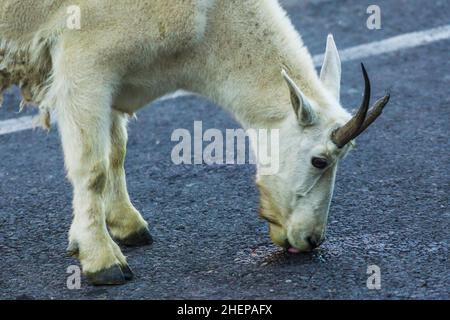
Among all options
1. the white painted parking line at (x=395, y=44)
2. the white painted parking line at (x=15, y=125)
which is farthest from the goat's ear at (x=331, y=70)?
the white painted parking line at (x=395, y=44)

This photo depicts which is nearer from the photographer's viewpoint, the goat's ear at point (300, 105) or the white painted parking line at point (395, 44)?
the goat's ear at point (300, 105)

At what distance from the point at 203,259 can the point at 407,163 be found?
1850 mm

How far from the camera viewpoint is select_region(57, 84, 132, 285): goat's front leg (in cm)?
523

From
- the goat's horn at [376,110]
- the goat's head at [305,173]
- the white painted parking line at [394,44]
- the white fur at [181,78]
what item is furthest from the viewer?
the white painted parking line at [394,44]

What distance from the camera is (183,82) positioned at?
17.9 ft

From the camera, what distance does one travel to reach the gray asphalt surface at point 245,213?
5156 millimetres

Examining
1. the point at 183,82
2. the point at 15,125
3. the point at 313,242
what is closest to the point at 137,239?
the point at 183,82

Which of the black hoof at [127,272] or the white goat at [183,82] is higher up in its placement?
the white goat at [183,82]

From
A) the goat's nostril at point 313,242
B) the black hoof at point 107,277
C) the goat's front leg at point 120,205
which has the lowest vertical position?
the black hoof at point 107,277

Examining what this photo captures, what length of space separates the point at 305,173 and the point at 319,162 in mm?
95

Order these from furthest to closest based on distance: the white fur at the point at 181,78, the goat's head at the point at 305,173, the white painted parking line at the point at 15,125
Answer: the white painted parking line at the point at 15,125 < the white fur at the point at 181,78 < the goat's head at the point at 305,173

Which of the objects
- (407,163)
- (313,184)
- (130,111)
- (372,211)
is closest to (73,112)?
(130,111)

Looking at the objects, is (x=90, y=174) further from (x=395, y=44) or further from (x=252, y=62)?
(x=395, y=44)

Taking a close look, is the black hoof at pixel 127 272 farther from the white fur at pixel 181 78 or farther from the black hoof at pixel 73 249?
the black hoof at pixel 73 249
